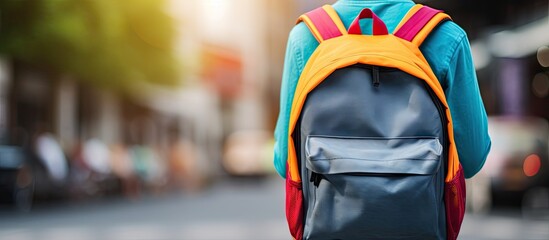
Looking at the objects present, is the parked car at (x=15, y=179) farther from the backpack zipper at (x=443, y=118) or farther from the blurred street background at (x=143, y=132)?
the backpack zipper at (x=443, y=118)

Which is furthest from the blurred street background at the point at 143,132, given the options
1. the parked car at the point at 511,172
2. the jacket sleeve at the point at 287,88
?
the jacket sleeve at the point at 287,88

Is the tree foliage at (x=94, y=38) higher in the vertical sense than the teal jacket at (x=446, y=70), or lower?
higher

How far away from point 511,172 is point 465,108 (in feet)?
45.7

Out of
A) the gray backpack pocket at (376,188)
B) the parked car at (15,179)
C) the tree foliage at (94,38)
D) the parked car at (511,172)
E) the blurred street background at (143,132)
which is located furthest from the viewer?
the tree foliage at (94,38)

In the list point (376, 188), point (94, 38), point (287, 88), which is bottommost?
point (376, 188)

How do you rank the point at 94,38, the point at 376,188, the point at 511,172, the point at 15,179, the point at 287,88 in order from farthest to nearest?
1. the point at 94,38
2. the point at 15,179
3. the point at 511,172
4. the point at 287,88
5. the point at 376,188

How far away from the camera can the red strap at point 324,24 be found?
9.20ft

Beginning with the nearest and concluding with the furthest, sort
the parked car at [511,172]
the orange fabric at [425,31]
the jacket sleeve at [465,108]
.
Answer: the orange fabric at [425,31] → the jacket sleeve at [465,108] → the parked car at [511,172]

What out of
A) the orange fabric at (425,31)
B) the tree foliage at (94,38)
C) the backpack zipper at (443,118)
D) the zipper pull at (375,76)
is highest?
the tree foliage at (94,38)

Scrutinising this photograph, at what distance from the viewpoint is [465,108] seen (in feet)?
9.33

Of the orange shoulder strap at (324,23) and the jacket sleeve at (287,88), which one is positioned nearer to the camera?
the orange shoulder strap at (324,23)

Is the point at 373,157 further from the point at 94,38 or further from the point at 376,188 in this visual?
the point at 94,38

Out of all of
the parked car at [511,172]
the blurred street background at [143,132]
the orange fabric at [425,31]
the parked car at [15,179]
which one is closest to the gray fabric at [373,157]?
the orange fabric at [425,31]

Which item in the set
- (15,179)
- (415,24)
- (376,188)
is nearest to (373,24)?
(415,24)
